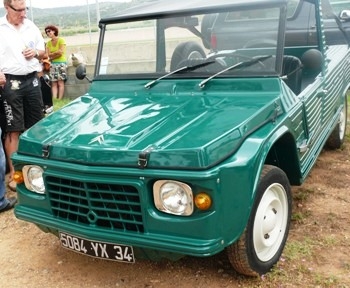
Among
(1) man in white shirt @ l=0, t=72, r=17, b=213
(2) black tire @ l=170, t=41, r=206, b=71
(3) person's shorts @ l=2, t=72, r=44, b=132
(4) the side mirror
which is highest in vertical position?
(4) the side mirror

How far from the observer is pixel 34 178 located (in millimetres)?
3154

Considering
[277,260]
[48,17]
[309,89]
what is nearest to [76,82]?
[48,17]

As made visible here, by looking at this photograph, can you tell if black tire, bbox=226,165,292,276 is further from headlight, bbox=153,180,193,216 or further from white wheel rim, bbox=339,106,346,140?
white wheel rim, bbox=339,106,346,140

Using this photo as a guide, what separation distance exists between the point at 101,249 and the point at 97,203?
0.29 metres

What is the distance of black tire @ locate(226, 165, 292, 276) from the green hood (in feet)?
1.34

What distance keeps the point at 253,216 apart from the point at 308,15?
2.85m

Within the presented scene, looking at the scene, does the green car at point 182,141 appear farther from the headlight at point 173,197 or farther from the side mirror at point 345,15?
the side mirror at point 345,15

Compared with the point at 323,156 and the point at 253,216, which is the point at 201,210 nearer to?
the point at 253,216

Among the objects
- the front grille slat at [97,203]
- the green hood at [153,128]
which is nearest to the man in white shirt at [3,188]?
the green hood at [153,128]

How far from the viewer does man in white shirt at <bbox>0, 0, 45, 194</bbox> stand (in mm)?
4766

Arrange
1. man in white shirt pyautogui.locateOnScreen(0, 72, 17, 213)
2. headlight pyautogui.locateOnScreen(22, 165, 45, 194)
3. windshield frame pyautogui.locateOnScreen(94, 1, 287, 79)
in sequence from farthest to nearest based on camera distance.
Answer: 1. man in white shirt pyautogui.locateOnScreen(0, 72, 17, 213)
2. windshield frame pyautogui.locateOnScreen(94, 1, 287, 79)
3. headlight pyautogui.locateOnScreen(22, 165, 45, 194)

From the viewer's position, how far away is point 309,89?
3850mm

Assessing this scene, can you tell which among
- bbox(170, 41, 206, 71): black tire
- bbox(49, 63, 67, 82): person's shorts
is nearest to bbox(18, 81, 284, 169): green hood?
bbox(170, 41, 206, 71): black tire

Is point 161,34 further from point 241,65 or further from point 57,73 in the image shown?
point 57,73
